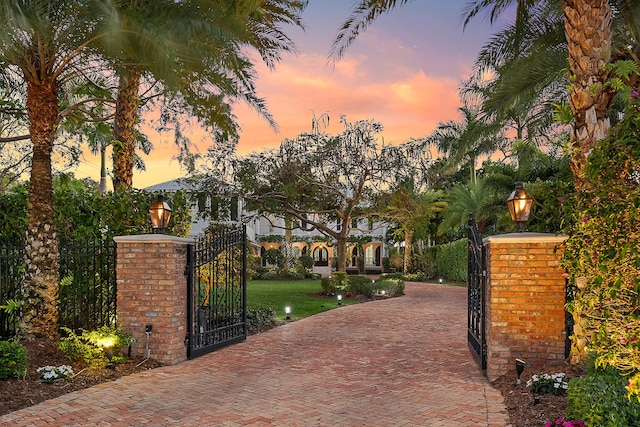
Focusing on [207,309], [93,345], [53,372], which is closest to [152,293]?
[93,345]

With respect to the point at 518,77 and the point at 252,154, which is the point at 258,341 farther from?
the point at 252,154

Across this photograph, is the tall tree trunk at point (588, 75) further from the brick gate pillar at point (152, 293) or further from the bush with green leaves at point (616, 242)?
the brick gate pillar at point (152, 293)

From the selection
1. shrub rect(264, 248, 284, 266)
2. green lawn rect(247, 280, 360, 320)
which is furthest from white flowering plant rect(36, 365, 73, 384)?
shrub rect(264, 248, 284, 266)

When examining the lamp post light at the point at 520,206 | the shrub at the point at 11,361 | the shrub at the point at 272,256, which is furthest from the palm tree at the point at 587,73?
the shrub at the point at 272,256

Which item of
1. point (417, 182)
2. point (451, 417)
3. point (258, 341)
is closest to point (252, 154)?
point (417, 182)

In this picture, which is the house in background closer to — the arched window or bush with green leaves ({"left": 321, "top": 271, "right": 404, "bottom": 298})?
the arched window

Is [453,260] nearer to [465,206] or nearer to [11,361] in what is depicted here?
[465,206]

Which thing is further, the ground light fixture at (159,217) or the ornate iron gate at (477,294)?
the ground light fixture at (159,217)

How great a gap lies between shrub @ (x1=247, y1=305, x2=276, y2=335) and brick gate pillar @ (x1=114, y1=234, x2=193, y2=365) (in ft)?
10.2

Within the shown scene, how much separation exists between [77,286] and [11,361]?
106 inches

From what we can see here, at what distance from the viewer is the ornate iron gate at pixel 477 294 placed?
732 centimetres

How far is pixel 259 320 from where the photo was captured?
11523mm

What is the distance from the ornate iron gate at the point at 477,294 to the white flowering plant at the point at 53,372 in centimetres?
562

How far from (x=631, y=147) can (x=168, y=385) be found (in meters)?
5.78
